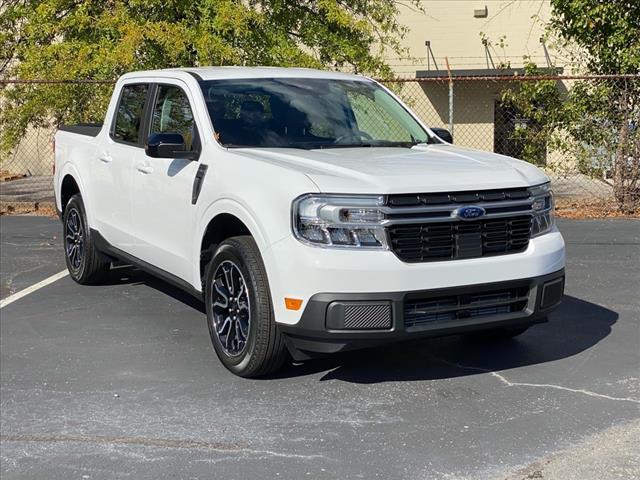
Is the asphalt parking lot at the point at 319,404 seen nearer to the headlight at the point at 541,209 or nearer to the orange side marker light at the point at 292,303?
the orange side marker light at the point at 292,303

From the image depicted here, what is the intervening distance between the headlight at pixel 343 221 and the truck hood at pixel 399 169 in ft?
0.20

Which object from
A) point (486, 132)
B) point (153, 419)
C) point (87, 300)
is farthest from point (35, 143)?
point (153, 419)

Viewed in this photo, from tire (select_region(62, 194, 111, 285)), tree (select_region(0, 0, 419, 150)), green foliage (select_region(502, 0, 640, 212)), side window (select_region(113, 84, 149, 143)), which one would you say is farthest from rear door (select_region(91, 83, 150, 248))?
green foliage (select_region(502, 0, 640, 212))

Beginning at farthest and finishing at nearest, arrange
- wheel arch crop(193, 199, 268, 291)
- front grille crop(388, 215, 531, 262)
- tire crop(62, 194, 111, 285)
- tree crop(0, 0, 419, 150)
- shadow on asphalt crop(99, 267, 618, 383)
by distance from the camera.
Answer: tree crop(0, 0, 419, 150), tire crop(62, 194, 111, 285), shadow on asphalt crop(99, 267, 618, 383), wheel arch crop(193, 199, 268, 291), front grille crop(388, 215, 531, 262)

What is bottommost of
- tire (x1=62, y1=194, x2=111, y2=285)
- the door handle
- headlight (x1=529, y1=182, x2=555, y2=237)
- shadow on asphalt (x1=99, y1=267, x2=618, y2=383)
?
shadow on asphalt (x1=99, y1=267, x2=618, y2=383)

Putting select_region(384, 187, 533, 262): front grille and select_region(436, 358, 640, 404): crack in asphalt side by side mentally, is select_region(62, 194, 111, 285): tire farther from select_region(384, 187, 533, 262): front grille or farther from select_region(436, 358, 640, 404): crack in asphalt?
select_region(384, 187, 533, 262): front grille

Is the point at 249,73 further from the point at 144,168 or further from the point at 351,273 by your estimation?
the point at 351,273

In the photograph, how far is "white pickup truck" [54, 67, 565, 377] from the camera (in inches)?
190

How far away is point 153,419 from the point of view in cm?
490

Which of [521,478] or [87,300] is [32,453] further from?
[87,300]

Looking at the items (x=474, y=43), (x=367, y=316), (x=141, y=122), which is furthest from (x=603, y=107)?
(x=367, y=316)

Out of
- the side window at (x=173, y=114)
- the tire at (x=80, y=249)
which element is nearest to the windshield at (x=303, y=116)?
the side window at (x=173, y=114)

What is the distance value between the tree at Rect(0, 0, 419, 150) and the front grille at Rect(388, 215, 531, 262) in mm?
8713

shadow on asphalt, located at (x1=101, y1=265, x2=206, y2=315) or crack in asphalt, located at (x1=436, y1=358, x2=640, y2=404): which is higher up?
crack in asphalt, located at (x1=436, y1=358, x2=640, y2=404)
